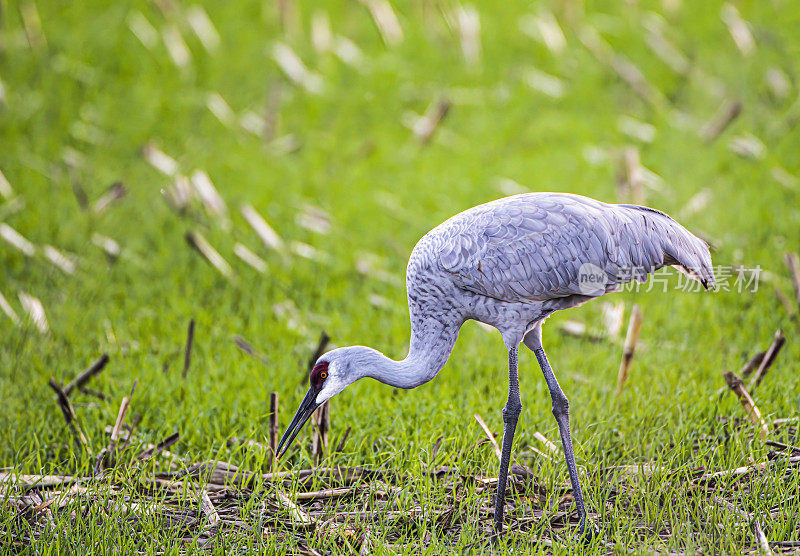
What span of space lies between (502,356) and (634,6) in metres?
7.35

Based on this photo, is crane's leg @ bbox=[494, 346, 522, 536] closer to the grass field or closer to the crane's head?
the grass field

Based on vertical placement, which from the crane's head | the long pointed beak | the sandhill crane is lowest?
the long pointed beak

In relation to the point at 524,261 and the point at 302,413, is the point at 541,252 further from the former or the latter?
the point at 302,413

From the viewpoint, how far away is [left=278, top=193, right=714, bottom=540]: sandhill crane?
173 inches

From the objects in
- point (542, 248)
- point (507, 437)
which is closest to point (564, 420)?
point (507, 437)

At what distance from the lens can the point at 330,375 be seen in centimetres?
442

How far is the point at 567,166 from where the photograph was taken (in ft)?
29.5

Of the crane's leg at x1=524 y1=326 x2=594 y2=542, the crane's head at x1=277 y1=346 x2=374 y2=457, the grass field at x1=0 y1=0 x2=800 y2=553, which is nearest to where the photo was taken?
the crane's leg at x1=524 y1=326 x2=594 y2=542

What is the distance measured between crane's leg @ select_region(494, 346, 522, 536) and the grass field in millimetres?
128

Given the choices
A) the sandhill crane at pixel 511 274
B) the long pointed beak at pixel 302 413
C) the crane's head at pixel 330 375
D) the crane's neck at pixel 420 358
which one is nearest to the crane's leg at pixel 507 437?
the sandhill crane at pixel 511 274

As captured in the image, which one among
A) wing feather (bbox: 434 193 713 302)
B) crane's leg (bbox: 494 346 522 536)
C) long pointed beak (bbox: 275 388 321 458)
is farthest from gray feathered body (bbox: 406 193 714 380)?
long pointed beak (bbox: 275 388 321 458)

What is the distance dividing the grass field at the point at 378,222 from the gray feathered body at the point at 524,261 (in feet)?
2.76

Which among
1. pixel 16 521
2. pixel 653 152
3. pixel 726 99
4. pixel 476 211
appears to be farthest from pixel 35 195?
pixel 726 99

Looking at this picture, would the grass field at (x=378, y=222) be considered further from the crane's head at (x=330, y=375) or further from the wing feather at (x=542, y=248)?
the wing feather at (x=542, y=248)
